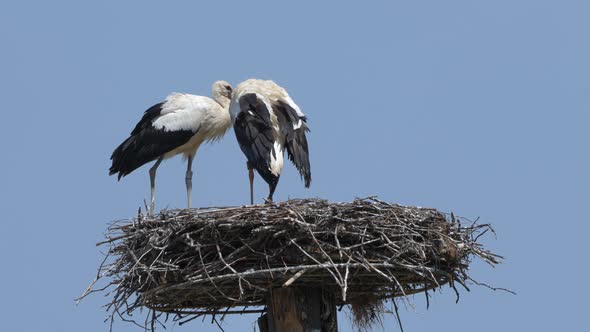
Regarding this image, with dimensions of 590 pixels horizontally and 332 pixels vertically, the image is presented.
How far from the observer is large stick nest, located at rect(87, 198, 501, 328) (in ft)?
26.5

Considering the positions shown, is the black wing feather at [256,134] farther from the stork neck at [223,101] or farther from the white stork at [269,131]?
the stork neck at [223,101]

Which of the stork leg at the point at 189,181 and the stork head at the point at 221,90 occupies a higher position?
the stork head at the point at 221,90

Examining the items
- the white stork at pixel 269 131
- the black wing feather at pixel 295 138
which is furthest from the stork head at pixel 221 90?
the black wing feather at pixel 295 138

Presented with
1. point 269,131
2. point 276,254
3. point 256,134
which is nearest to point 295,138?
point 269,131

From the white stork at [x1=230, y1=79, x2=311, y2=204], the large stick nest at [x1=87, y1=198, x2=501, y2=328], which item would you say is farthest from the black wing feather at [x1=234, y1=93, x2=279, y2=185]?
the large stick nest at [x1=87, y1=198, x2=501, y2=328]

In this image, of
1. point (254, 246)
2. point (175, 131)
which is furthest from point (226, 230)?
point (175, 131)

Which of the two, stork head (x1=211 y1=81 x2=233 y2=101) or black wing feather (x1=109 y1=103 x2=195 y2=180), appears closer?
black wing feather (x1=109 y1=103 x2=195 y2=180)

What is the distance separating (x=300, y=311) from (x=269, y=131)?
8.47ft

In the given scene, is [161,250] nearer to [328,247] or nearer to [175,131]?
[328,247]

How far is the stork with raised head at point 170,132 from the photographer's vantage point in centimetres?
1280

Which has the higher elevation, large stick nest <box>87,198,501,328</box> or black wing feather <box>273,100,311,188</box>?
black wing feather <box>273,100,311,188</box>

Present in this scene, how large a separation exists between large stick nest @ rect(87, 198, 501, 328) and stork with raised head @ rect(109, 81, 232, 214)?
410 centimetres

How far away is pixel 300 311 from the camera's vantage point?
27.1ft

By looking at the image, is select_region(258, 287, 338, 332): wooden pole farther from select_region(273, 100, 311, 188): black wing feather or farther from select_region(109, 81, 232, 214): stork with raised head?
select_region(109, 81, 232, 214): stork with raised head
